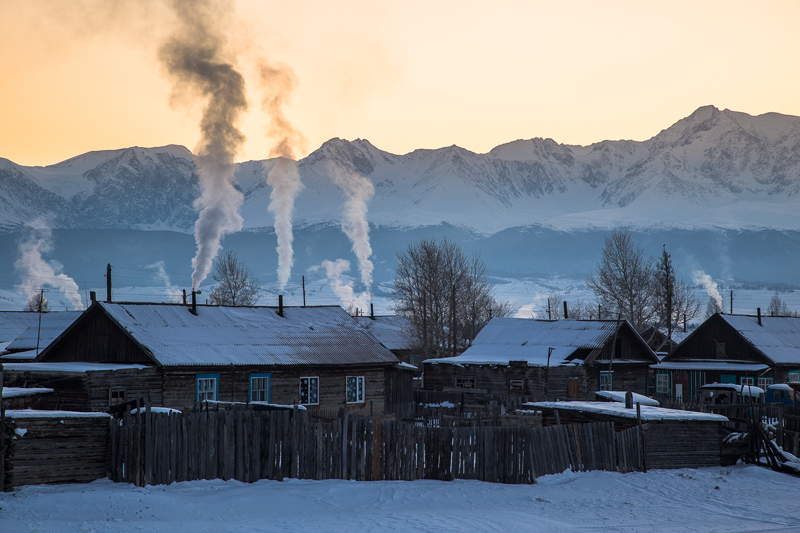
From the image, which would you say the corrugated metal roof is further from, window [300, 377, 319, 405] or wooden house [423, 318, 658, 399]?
wooden house [423, 318, 658, 399]

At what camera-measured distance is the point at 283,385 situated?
32906 mm

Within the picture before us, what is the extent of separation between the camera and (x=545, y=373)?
42.5 m

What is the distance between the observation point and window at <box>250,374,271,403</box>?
32.1 meters

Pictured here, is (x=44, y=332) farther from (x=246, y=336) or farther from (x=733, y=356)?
(x=733, y=356)

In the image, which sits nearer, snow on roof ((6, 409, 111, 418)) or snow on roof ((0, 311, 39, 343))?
snow on roof ((6, 409, 111, 418))

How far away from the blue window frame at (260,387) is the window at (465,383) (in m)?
16.5

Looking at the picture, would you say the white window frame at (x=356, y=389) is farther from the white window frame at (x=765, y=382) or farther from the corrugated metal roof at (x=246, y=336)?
the white window frame at (x=765, y=382)

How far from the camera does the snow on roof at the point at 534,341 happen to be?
44031mm

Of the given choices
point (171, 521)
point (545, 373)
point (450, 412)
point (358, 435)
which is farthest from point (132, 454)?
point (545, 373)

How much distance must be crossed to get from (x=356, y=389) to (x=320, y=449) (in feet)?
57.8

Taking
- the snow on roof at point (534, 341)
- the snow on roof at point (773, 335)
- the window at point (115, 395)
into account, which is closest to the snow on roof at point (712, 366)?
the snow on roof at point (773, 335)

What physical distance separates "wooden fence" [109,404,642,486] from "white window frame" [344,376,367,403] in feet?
53.7

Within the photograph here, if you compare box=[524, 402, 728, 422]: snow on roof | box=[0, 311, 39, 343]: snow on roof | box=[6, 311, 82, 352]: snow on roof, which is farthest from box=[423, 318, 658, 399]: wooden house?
box=[0, 311, 39, 343]: snow on roof

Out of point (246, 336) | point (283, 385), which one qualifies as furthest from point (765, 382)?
point (246, 336)
